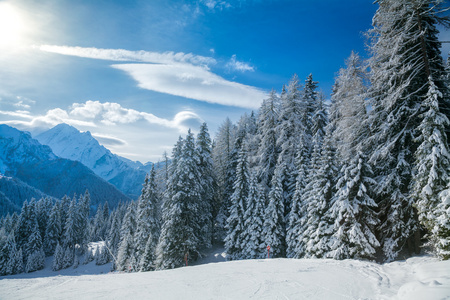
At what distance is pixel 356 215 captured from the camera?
47.7 ft

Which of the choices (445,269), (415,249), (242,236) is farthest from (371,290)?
(242,236)

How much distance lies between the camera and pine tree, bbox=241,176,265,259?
80.4 feet

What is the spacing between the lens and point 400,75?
534 inches

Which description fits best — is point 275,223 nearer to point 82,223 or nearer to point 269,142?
point 269,142

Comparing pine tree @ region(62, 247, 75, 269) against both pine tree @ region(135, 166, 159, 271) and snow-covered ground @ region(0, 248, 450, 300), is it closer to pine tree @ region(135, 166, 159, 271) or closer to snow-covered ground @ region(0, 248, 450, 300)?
pine tree @ region(135, 166, 159, 271)

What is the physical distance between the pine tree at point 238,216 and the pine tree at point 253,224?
858 mm

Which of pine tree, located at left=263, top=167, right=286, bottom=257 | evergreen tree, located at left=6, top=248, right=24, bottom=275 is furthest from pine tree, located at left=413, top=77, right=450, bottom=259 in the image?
evergreen tree, located at left=6, top=248, right=24, bottom=275

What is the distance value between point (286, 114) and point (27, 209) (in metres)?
72.6

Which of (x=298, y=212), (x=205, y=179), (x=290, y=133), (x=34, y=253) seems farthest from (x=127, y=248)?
(x=34, y=253)

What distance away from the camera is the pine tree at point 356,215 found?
1355cm

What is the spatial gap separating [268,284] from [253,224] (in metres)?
17.1

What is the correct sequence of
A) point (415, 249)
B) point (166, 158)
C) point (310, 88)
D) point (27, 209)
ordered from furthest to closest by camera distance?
point (27, 209) → point (166, 158) → point (310, 88) → point (415, 249)

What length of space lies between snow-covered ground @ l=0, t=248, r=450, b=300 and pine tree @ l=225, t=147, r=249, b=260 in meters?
15.0

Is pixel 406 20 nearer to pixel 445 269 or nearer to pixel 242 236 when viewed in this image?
pixel 445 269
